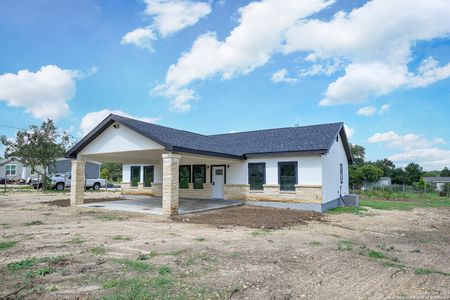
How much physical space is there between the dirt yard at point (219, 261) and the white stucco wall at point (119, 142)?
4436 mm

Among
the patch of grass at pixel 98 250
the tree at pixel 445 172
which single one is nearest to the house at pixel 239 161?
the patch of grass at pixel 98 250

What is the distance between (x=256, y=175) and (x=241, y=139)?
402cm

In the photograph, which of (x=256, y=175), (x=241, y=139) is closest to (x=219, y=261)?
(x=256, y=175)

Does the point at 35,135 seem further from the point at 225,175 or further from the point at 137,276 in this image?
the point at 137,276

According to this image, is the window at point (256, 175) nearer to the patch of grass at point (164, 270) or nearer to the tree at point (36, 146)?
the patch of grass at point (164, 270)

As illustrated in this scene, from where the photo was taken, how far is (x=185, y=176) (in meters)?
21.6

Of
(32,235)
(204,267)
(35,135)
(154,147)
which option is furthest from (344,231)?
(35,135)

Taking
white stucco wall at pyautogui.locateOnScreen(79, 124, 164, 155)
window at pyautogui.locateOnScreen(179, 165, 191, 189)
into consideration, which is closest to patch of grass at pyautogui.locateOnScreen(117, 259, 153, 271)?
white stucco wall at pyautogui.locateOnScreen(79, 124, 164, 155)

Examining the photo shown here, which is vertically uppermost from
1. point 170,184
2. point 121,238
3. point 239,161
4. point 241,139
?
point 241,139

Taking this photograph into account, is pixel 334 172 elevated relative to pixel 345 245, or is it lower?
elevated

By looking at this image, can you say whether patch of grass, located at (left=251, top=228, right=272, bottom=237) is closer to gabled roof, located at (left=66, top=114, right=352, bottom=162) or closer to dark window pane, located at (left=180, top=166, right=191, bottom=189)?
gabled roof, located at (left=66, top=114, right=352, bottom=162)

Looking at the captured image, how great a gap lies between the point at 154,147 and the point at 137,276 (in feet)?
30.2

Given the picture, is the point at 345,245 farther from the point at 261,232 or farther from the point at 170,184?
the point at 170,184

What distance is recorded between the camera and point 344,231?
10.4 metres
